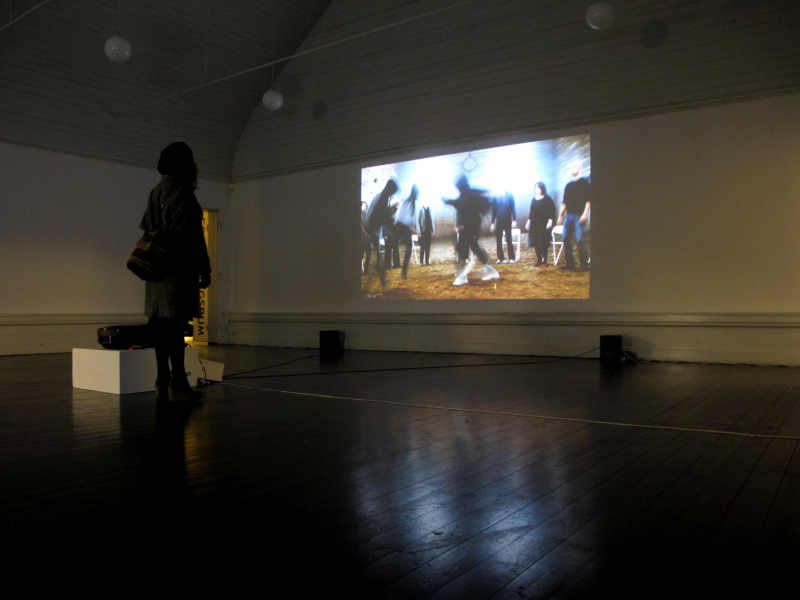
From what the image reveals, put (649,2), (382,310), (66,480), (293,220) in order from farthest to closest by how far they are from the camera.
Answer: (293,220) < (382,310) < (649,2) < (66,480)

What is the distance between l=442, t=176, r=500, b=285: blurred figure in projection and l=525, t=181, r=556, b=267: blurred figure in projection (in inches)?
22.5

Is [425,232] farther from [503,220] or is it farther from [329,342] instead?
[329,342]

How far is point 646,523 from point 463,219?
6.40 metres

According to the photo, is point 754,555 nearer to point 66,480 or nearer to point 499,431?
point 499,431

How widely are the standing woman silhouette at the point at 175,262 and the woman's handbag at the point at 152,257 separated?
0.03 m

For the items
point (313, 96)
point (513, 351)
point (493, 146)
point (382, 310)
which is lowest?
point (513, 351)

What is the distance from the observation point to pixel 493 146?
7.45m

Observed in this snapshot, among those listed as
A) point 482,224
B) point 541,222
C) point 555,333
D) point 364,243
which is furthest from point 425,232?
point 555,333

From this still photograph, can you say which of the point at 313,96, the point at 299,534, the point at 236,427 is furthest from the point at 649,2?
the point at 299,534

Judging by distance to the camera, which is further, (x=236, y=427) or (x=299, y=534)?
(x=236, y=427)

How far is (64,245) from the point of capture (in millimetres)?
7898

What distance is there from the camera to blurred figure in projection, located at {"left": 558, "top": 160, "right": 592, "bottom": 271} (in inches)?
271

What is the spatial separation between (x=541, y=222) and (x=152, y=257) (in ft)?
16.8

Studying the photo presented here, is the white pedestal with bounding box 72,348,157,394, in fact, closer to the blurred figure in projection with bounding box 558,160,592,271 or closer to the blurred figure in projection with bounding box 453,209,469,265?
the blurred figure in projection with bounding box 453,209,469,265
